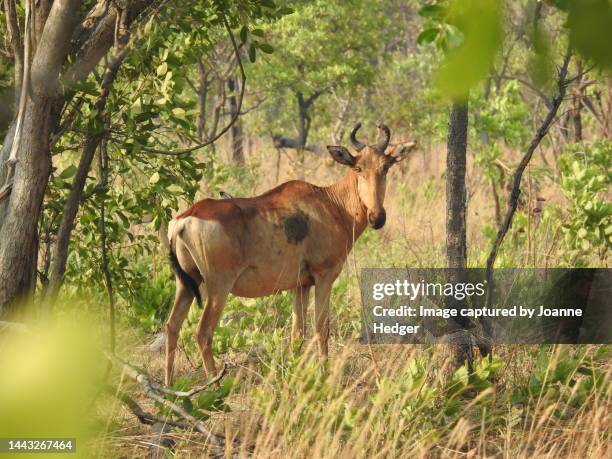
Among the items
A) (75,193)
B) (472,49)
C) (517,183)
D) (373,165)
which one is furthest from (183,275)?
(472,49)

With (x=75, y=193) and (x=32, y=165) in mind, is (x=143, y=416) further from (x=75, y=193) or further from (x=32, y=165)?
(x=32, y=165)

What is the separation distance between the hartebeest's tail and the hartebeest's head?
1.33 m

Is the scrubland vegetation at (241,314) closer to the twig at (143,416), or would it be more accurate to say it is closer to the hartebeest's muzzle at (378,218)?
the twig at (143,416)

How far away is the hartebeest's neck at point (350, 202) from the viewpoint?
676cm

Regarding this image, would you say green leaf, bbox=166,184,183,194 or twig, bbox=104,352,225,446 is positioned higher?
green leaf, bbox=166,184,183,194

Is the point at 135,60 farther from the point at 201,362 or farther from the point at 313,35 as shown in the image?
the point at 313,35

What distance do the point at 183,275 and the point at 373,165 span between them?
5.14 ft

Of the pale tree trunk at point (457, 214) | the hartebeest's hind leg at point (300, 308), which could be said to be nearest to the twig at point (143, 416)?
the pale tree trunk at point (457, 214)

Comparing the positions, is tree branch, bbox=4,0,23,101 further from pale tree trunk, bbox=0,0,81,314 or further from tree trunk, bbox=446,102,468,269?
tree trunk, bbox=446,102,468,269

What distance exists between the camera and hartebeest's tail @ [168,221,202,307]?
19.6ft

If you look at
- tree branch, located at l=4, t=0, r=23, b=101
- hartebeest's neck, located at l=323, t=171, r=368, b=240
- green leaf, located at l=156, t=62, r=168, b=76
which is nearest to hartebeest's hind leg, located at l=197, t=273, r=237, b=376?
hartebeest's neck, located at l=323, t=171, r=368, b=240

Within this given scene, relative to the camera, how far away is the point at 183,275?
6086 millimetres

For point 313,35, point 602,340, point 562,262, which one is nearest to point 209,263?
point 602,340

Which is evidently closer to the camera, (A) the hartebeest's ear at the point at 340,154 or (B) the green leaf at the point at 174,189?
(B) the green leaf at the point at 174,189
